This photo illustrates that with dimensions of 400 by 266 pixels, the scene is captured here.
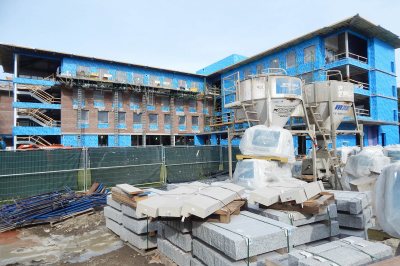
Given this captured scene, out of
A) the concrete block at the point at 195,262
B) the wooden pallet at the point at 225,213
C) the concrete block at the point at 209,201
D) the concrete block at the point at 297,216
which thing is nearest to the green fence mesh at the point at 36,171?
the concrete block at the point at 209,201

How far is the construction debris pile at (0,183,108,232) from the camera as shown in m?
8.97

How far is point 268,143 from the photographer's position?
1052 cm

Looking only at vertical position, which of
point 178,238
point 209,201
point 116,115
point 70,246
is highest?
point 116,115

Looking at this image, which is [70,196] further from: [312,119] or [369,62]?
[369,62]

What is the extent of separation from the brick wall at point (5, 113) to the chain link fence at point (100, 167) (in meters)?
39.1

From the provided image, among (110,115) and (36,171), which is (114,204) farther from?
(110,115)

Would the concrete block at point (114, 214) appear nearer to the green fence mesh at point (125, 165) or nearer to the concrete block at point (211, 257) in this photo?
the concrete block at point (211, 257)

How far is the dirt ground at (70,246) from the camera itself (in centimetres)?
636

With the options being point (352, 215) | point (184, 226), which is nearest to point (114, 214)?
point (184, 226)

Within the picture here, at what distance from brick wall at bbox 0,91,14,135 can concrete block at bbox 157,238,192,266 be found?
1873 inches

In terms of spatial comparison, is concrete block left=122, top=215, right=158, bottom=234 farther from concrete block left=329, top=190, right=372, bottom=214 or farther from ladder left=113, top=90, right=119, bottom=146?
ladder left=113, top=90, right=119, bottom=146

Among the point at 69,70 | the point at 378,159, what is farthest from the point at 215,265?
the point at 69,70

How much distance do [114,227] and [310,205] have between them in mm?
5554

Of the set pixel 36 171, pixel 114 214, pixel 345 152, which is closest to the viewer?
pixel 114 214
